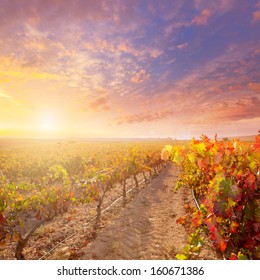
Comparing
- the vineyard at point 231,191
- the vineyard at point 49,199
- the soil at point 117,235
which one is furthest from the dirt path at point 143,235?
the vineyard at point 231,191

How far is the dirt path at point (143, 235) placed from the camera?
7.13 m

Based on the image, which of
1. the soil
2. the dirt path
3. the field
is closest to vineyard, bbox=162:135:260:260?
the field

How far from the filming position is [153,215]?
35.6ft

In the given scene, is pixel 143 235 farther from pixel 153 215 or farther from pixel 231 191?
pixel 231 191

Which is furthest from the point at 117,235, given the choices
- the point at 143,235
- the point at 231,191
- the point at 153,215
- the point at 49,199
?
the point at 231,191

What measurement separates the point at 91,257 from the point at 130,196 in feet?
24.5

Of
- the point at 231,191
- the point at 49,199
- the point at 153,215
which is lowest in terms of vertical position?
the point at 153,215

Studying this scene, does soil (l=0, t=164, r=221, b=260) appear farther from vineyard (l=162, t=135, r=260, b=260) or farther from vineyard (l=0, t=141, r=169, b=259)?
vineyard (l=162, t=135, r=260, b=260)

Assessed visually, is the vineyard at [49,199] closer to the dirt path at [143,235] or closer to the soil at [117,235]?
the soil at [117,235]

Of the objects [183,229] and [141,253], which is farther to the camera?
[183,229]

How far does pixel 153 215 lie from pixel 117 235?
283 centimetres
